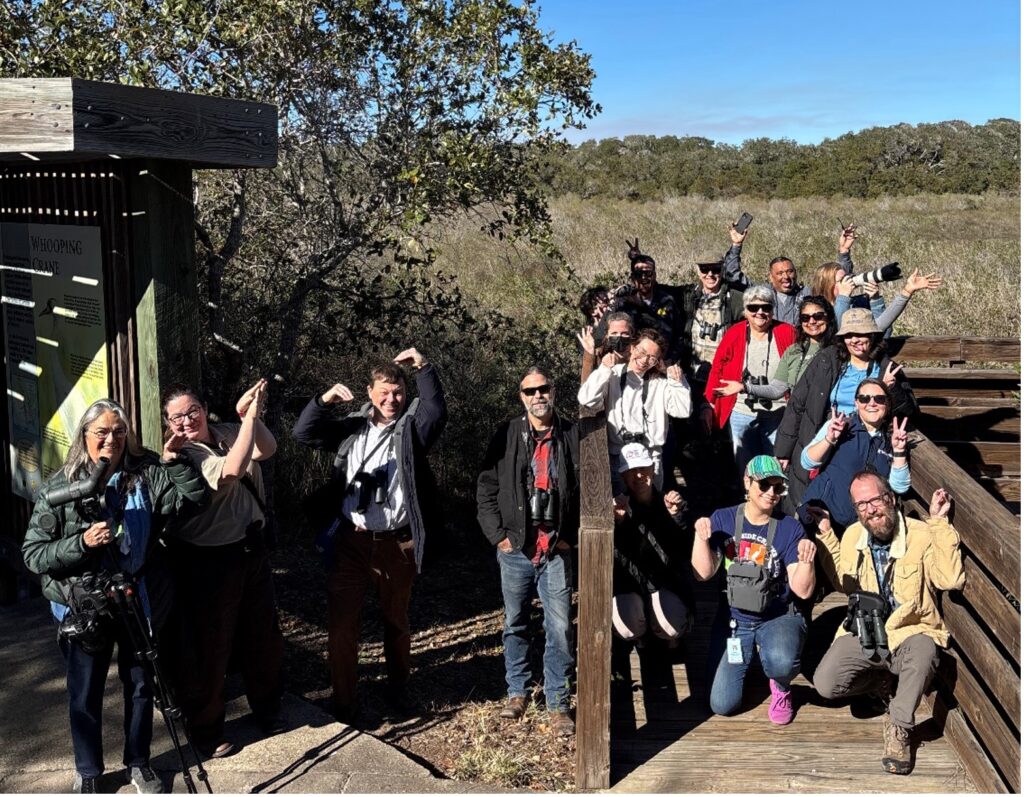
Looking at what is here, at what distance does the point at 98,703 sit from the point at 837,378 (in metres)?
4.13

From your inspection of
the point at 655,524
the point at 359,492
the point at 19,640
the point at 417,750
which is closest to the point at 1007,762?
the point at 655,524

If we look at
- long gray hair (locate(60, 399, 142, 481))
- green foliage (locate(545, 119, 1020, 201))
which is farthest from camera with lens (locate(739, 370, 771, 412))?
green foliage (locate(545, 119, 1020, 201))

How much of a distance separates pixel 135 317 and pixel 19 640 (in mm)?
2262

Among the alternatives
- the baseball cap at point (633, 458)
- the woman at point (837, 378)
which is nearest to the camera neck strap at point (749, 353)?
the woman at point (837, 378)

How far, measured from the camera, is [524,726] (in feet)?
18.7

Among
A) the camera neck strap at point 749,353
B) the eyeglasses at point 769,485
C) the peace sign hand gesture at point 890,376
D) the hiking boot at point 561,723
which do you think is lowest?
the hiking boot at point 561,723

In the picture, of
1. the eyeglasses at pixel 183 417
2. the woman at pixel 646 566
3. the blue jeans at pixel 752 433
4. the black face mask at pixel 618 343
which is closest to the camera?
the eyeglasses at pixel 183 417

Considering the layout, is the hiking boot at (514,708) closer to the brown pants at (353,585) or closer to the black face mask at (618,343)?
the brown pants at (353,585)

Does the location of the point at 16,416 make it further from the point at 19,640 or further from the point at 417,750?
the point at 417,750

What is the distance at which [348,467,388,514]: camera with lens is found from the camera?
5.45 metres

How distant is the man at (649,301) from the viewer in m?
7.33

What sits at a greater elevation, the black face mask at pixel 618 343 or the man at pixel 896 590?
the black face mask at pixel 618 343

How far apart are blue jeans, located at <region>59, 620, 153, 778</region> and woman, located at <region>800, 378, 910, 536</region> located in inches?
129

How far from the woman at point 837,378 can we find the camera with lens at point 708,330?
1.25 metres
